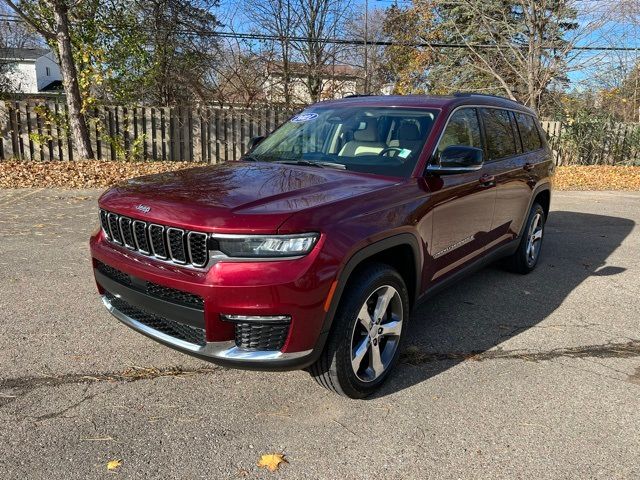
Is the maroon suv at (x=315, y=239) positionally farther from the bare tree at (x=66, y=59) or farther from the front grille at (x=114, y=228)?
the bare tree at (x=66, y=59)

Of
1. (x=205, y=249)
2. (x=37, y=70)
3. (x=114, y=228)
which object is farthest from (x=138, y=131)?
(x=37, y=70)

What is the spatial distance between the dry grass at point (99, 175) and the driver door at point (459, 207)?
8.26 metres

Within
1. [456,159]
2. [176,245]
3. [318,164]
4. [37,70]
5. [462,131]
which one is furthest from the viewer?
[37,70]

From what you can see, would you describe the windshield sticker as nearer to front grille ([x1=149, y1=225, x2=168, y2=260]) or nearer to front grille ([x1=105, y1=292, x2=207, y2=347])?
front grille ([x1=149, y1=225, x2=168, y2=260])

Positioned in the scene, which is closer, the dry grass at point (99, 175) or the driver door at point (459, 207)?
the driver door at point (459, 207)

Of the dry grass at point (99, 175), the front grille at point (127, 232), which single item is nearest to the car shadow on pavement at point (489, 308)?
the front grille at point (127, 232)

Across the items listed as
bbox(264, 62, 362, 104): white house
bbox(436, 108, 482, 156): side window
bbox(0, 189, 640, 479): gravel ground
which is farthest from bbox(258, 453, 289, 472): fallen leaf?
bbox(264, 62, 362, 104): white house

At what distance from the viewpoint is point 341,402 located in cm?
312

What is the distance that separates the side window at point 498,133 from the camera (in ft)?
15.1

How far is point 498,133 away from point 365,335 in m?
2.70

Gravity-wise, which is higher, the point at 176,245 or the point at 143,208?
the point at 143,208

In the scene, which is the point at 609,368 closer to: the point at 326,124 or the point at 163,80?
the point at 326,124

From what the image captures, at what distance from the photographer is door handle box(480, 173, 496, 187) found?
4.21m

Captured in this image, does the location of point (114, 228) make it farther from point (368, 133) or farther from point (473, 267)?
point (473, 267)
